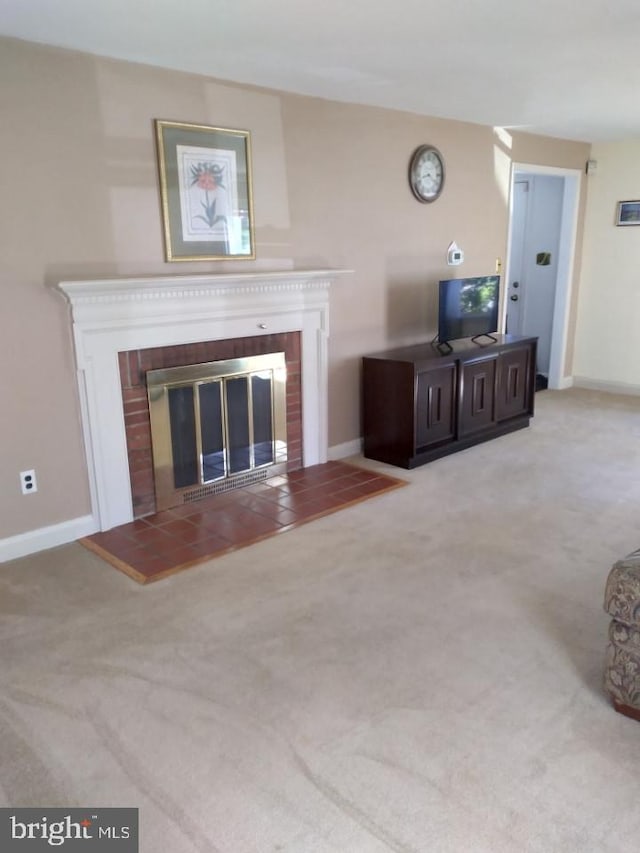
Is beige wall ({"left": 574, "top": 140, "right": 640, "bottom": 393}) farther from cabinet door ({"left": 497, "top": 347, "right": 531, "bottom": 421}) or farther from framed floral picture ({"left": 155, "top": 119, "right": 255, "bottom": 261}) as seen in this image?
framed floral picture ({"left": 155, "top": 119, "right": 255, "bottom": 261})

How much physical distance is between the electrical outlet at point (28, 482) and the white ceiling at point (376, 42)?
1918mm

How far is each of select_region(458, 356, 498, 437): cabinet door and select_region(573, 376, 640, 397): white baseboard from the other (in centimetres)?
223

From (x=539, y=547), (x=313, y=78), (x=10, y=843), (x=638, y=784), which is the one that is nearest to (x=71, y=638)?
(x=10, y=843)

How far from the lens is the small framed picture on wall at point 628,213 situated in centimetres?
607

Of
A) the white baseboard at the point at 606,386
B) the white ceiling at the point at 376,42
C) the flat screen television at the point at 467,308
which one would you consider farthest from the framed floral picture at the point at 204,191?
the white baseboard at the point at 606,386

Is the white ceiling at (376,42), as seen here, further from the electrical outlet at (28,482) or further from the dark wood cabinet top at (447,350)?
the electrical outlet at (28,482)

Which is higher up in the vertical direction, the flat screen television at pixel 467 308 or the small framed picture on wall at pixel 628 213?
the small framed picture on wall at pixel 628 213

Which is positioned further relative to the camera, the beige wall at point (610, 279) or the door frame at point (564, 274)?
the door frame at point (564, 274)

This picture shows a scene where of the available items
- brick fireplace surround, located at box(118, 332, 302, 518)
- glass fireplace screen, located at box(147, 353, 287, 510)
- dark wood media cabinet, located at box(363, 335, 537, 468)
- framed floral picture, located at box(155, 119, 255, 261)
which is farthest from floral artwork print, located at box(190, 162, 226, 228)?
dark wood media cabinet, located at box(363, 335, 537, 468)

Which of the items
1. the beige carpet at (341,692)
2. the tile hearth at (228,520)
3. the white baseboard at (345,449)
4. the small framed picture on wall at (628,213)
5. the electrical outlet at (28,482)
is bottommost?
the beige carpet at (341,692)

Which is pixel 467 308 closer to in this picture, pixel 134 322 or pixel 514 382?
pixel 514 382

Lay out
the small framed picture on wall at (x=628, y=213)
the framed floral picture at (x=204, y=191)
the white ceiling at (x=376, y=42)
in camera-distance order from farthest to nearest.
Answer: the small framed picture on wall at (x=628, y=213) → the framed floral picture at (x=204, y=191) → the white ceiling at (x=376, y=42)

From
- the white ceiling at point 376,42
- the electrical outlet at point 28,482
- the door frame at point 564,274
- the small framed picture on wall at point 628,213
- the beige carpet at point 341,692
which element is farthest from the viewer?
the door frame at point 564,274

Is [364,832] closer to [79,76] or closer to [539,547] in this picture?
[539,547]
